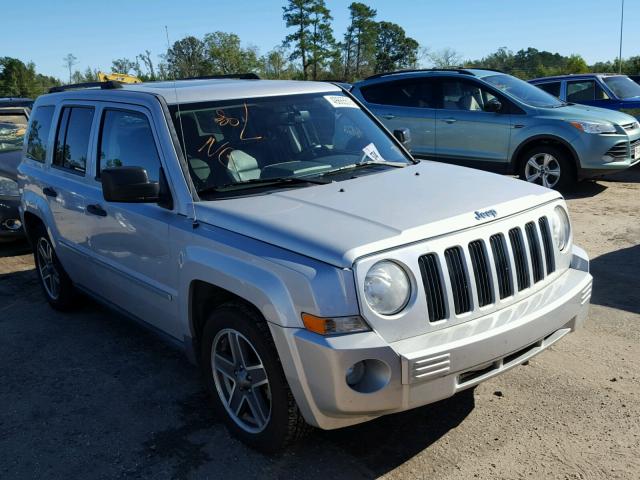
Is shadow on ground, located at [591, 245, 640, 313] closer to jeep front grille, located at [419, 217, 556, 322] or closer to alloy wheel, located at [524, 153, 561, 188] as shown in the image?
jeep front grille, located at [419, 217, 556, 322]

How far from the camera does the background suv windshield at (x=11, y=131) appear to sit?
9250 mm

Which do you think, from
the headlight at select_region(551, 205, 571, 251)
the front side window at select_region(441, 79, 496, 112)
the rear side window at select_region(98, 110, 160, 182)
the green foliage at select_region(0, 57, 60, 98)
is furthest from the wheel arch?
the green foliage at select_region(0, 57, 60, 98)

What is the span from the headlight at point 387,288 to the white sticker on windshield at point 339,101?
2127 millimetres

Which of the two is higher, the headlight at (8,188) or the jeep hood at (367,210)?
the jeep hood at (367,210)

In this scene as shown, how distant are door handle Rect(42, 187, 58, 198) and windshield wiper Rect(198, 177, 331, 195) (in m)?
2.09

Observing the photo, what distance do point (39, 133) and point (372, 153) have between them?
3134 mm

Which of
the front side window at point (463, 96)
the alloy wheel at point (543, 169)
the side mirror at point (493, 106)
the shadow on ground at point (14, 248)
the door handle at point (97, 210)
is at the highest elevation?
the front side window at point (463, 96)

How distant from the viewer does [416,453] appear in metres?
3.30

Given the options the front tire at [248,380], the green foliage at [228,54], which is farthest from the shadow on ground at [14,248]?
the green foliage at [228,54]

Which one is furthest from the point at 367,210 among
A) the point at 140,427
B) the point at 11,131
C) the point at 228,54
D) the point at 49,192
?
the point at 228,54

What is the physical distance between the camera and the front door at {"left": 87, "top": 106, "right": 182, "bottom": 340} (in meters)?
3.83

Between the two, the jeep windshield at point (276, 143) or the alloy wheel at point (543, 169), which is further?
the alloy wheel at point (543, 169)

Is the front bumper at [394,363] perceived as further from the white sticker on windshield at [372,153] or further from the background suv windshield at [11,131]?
the background suv windshield at [11,131]

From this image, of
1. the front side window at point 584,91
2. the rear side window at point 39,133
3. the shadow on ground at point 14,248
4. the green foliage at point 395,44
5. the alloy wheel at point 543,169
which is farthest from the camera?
the green foliage at point 395,44
